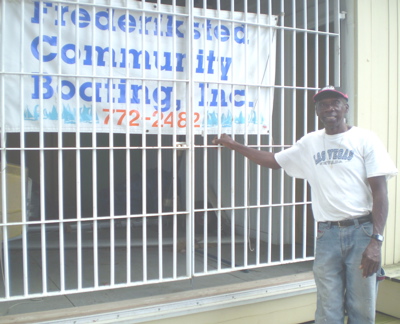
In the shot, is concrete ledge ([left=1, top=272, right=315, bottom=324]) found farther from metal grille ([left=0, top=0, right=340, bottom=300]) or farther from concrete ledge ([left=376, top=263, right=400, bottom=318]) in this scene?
concrete ledge ([left=376, top=263, right=400, bottom=318])

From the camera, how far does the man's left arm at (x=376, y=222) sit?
2877 millimetres

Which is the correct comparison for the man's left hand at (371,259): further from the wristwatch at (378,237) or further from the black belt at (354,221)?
the black belt at (354,221)

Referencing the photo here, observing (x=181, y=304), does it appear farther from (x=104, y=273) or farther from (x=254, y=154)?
(x=104, y=273)

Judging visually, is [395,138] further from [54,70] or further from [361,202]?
[54,70]

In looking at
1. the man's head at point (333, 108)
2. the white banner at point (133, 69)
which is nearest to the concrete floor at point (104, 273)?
the white banner at point (133, 69)

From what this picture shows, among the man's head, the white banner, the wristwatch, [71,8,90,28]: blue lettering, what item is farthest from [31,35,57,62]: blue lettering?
the wristwatch

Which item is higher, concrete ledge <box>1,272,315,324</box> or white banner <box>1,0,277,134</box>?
white banner <box>1,0,277,134</box>

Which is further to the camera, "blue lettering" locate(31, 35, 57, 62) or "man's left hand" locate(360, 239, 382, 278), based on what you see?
"blue lettering" locate(31, 35, 57, 62)

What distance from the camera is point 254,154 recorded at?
11.9 feet

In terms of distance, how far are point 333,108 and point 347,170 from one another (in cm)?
42

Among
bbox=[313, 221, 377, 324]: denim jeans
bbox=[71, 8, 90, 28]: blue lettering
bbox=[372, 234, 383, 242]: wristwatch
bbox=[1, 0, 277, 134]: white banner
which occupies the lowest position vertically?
bbox=[313, 221, 377, 324]: denim jeans

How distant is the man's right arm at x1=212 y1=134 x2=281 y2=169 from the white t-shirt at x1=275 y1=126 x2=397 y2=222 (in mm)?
433

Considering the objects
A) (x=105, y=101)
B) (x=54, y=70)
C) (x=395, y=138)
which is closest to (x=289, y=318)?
(x=395, y=138)

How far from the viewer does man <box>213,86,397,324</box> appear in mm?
2953
